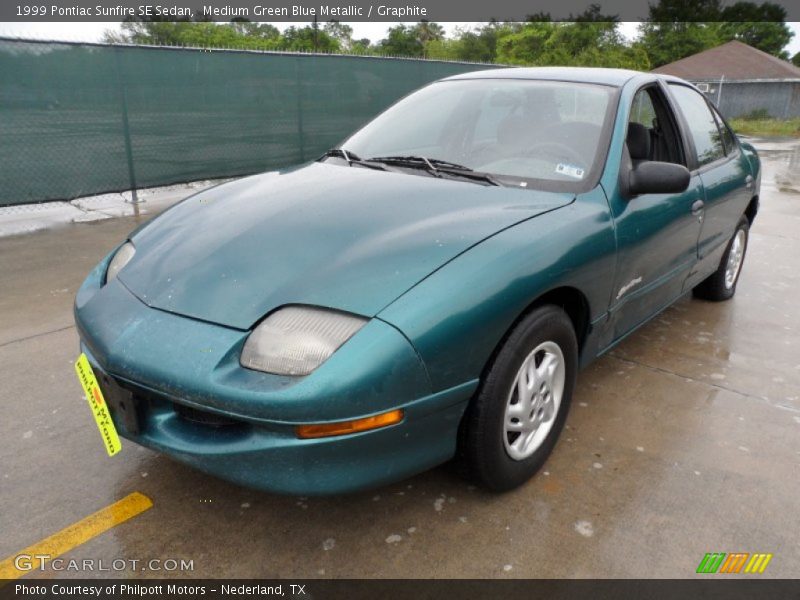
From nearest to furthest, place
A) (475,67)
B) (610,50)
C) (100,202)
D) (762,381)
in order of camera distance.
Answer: (762,381), (100,202), (475,67), (610,50)

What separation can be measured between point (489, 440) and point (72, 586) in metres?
1.36

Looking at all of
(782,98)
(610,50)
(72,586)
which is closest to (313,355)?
(72,586)

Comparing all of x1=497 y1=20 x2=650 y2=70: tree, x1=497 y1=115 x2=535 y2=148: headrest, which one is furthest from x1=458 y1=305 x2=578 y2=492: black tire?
x1=497 y1=20 x2=650 y2=70: tree

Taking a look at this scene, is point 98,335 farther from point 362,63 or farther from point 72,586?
point 362,63

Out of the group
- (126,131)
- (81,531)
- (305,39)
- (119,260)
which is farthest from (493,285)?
(305,39)

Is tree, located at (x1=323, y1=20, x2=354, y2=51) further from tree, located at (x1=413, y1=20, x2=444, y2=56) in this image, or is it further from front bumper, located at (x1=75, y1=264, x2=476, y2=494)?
front bumper, located at (x1=75, y1=264, x2=476, y2=494)

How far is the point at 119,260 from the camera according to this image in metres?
2.50

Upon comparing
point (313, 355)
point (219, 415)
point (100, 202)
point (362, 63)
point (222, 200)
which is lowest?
point (100, 202)

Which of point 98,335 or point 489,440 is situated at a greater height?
point 98,335

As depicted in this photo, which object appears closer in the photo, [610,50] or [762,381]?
[762,381]

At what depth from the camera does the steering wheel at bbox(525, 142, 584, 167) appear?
2.71 meters

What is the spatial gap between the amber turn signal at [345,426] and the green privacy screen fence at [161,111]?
6.25 m

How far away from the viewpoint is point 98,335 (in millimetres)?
2070

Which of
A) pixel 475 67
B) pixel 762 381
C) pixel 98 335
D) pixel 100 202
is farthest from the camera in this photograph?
pixel 475 67
